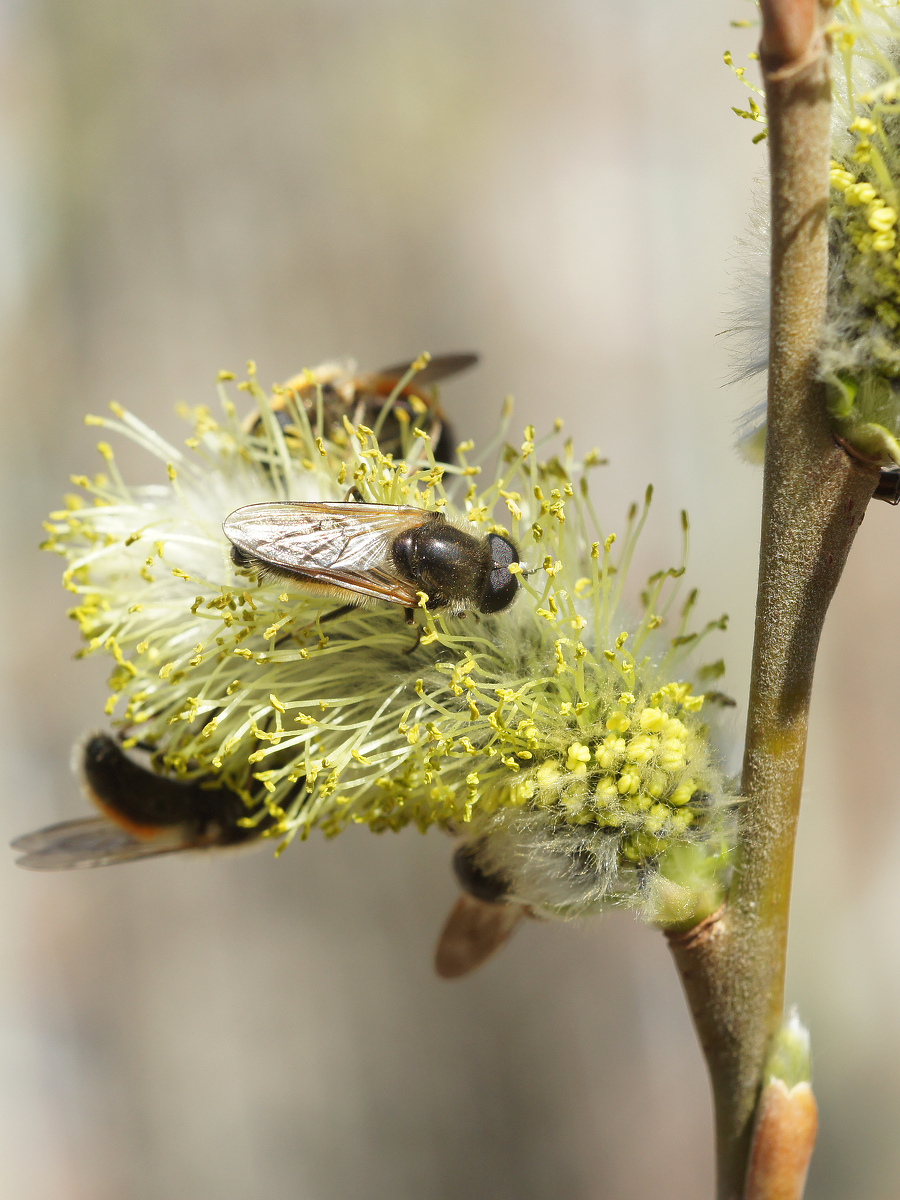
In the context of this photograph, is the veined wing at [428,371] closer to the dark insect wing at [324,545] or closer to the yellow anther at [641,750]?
the dark insect wing at [324,545]

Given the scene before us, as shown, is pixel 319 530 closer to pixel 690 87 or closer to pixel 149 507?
pixel 149 507

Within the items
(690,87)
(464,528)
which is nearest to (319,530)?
(464,528)

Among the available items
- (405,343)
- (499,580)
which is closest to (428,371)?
(499,580)

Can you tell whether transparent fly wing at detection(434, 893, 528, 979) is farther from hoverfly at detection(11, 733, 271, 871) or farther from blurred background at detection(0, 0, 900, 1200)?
blurred background at detection(0, 0, 900, 1200)

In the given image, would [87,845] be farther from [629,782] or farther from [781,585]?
[781,585]

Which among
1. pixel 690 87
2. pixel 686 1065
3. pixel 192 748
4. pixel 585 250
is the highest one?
pixel 690 87

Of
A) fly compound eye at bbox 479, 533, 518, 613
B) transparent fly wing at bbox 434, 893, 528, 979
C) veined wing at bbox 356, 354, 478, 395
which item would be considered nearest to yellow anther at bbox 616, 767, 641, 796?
fly compound eye at bbox 479, 533, 518, 613
